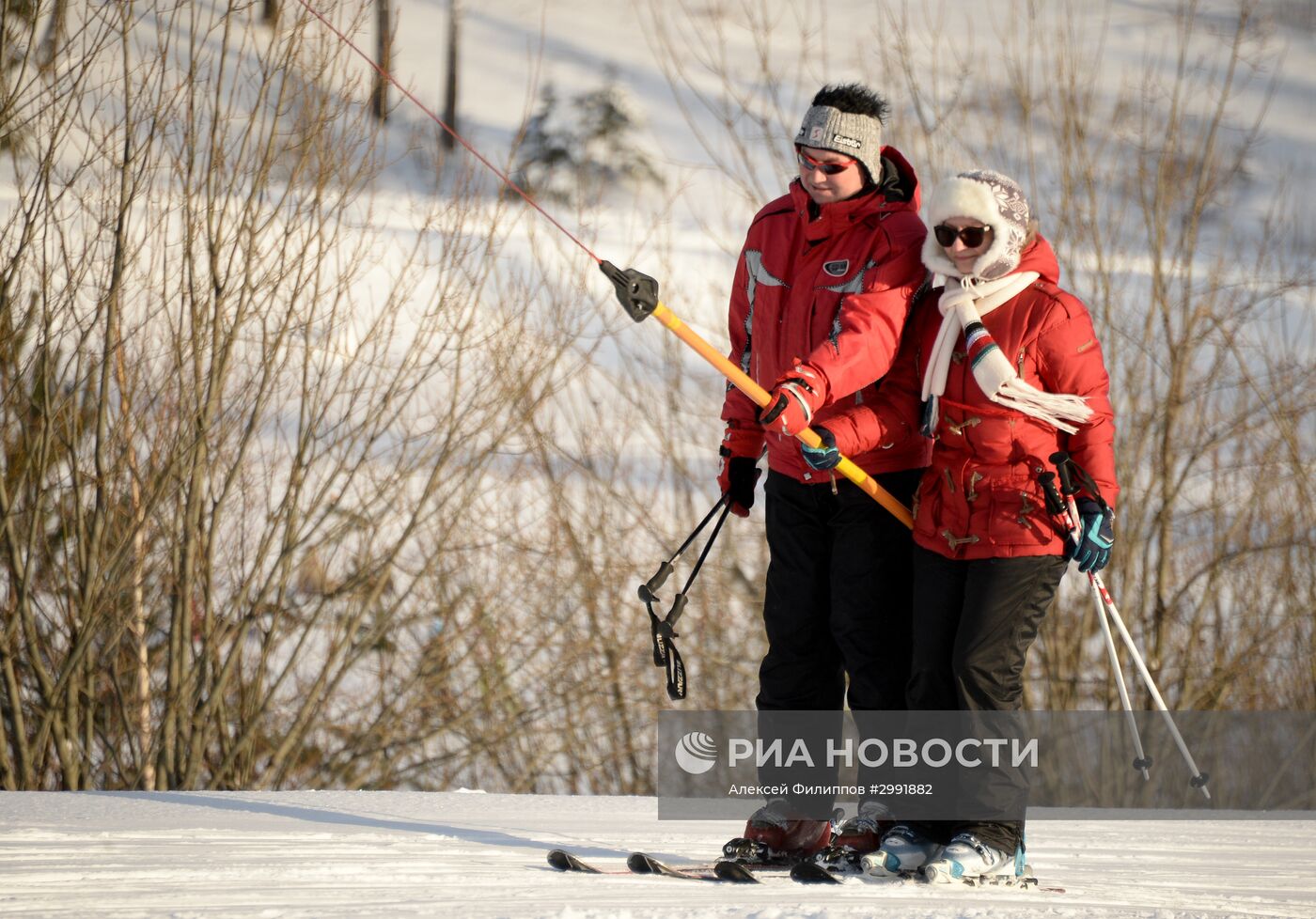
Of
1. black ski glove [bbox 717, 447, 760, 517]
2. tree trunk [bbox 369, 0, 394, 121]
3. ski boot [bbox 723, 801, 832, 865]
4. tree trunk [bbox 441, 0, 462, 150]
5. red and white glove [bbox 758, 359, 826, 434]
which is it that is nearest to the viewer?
red and white glove [bbox 758, 359, 826, 434]

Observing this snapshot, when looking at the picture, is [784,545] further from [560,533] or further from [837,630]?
[560,533]

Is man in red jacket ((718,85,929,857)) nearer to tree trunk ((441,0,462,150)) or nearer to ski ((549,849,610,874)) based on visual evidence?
ski ((549,849,610,874))

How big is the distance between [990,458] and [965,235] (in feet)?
1.40

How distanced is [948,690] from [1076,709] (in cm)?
455

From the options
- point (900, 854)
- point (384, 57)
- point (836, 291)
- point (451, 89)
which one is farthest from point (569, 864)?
point (451, 89)

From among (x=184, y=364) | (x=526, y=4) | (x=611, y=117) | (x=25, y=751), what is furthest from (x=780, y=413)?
(x=526, y=4)

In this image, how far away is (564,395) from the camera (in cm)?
851

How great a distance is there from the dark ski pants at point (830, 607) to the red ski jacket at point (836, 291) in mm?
74

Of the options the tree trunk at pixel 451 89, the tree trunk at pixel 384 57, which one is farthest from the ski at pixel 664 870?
the tree trunk at pixel 451 89

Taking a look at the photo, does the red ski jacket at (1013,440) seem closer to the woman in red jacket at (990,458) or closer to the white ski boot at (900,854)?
the woman in red jacket at (990,458)

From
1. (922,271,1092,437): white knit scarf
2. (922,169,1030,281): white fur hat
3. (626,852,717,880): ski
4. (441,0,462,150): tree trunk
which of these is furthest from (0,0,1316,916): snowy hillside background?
(441,0,462,150): tree trunk

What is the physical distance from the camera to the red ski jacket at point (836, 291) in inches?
99.4

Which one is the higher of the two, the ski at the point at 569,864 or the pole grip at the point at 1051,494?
the pole grip at the point at 1051,494

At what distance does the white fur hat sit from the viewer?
2529mm
